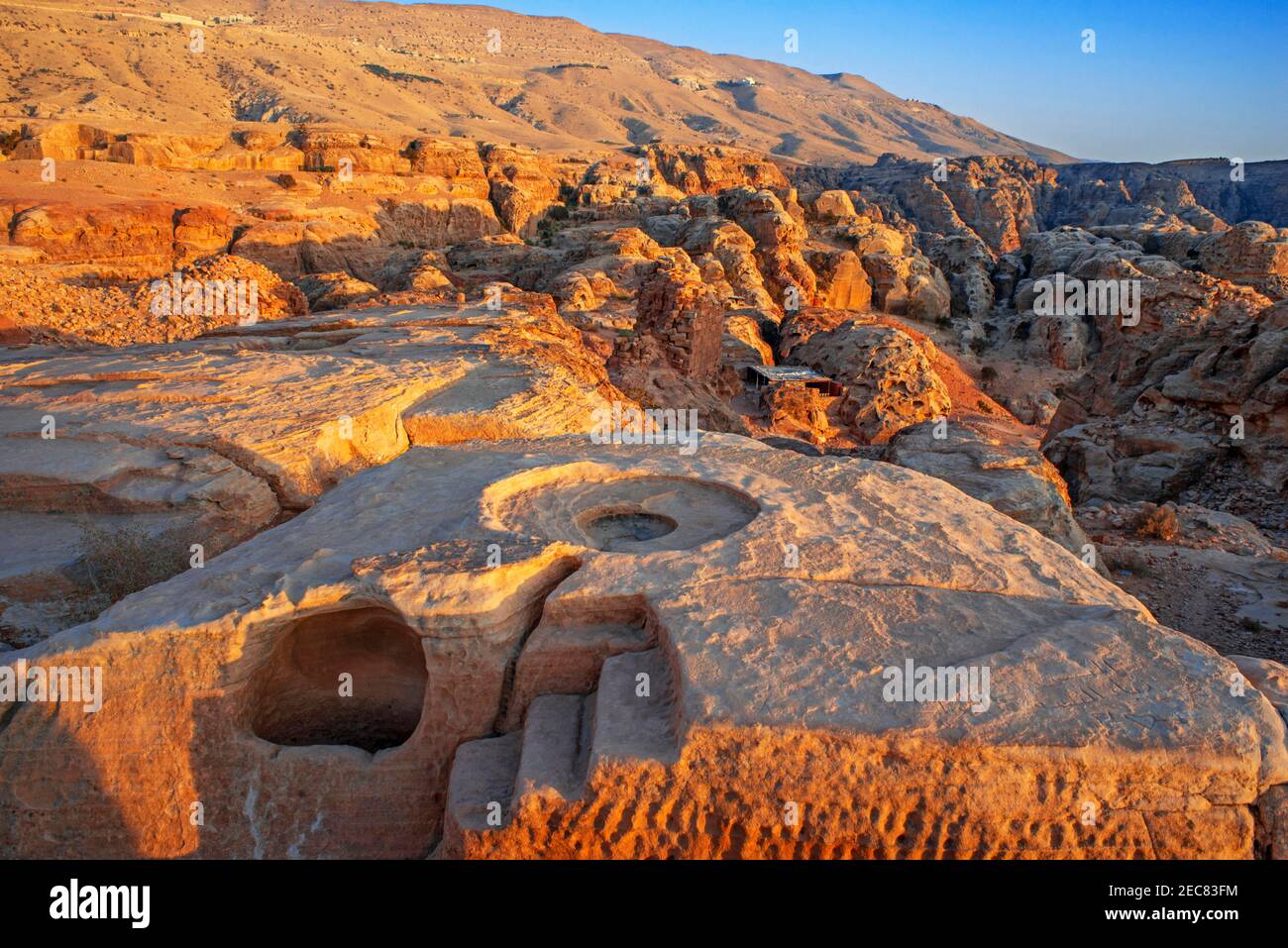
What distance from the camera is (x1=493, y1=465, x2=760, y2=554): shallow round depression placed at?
4523 millimetres

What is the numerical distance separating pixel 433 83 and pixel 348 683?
89869 millimetres

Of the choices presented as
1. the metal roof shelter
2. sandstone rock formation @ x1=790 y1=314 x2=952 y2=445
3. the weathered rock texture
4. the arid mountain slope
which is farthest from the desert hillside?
the arid mountain slope

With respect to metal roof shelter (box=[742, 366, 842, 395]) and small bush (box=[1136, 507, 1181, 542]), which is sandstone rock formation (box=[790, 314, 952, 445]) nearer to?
metal roof shelter (box=[742, 366, 842, 395])

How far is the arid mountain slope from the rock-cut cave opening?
32.2 metres

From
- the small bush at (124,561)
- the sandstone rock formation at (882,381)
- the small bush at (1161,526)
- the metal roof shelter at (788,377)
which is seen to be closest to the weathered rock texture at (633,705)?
the small bush at (124,561)

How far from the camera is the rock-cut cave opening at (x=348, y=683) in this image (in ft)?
13.1

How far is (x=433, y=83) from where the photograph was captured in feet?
262

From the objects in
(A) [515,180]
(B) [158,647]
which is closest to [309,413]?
(B) [158,647]

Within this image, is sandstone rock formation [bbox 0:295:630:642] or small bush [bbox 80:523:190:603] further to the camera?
sandstone rock formation [bbox 0:295:630:642]

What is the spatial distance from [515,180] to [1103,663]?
130 feet

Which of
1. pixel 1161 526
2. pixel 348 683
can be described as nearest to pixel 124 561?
pixel 348 683

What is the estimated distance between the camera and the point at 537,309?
1275 cm

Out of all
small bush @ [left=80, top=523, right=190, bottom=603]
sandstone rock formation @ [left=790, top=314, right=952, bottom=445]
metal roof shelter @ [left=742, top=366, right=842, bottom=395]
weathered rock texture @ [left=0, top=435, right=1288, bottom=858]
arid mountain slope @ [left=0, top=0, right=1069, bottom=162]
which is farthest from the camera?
arid mountain slope @ [left=0, top=0, right=1069, bottom=162]

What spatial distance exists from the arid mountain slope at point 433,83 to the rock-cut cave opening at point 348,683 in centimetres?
3220
